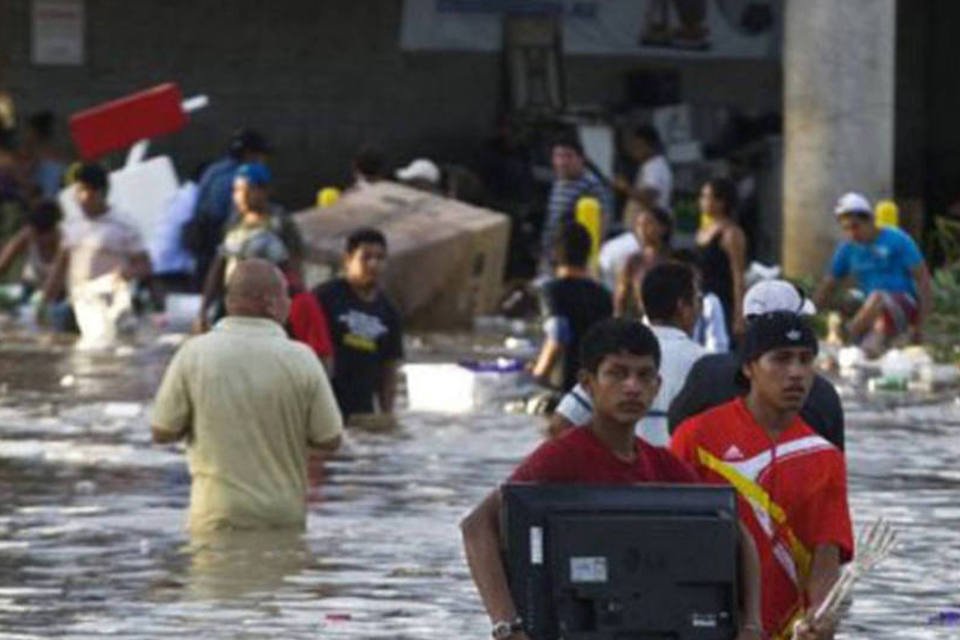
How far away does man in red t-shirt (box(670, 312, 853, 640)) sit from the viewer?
9.76 m

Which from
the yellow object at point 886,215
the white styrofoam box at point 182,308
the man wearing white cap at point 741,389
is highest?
the man wearing white cap at point 741,389

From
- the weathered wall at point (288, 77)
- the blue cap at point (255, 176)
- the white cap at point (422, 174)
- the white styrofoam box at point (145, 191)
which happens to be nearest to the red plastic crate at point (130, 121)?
the white styrofoam box at point (145, 191)

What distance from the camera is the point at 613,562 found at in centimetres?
881

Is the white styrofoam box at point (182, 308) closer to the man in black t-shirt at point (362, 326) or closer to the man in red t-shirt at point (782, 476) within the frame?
the man in black t-shirt at point (362, 326)

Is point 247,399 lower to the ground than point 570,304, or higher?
higher

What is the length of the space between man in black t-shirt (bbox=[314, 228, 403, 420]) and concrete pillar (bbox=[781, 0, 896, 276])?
35.6 ft

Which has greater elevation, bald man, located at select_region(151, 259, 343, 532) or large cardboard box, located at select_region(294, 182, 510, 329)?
bald man, located at select_region(151, 259, 343, 532)

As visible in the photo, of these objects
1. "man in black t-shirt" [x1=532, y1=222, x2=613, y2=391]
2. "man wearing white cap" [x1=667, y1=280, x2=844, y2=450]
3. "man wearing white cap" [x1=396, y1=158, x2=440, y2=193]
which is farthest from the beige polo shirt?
"man wearing white cap" [x1=396, y1=158, x2=440, y2=193]

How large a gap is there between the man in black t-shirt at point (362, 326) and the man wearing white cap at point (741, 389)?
7543mm

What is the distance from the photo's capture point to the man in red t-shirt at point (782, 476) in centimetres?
976

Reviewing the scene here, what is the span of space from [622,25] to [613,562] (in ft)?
94.4

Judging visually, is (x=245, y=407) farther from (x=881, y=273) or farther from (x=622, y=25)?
(x=622, y=25)

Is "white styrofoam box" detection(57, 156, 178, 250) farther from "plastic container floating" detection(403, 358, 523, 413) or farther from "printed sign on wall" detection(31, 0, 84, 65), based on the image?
"plastic container floating" detection(403, 358, 523, 413)

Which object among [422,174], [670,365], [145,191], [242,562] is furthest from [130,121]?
[670,365]
